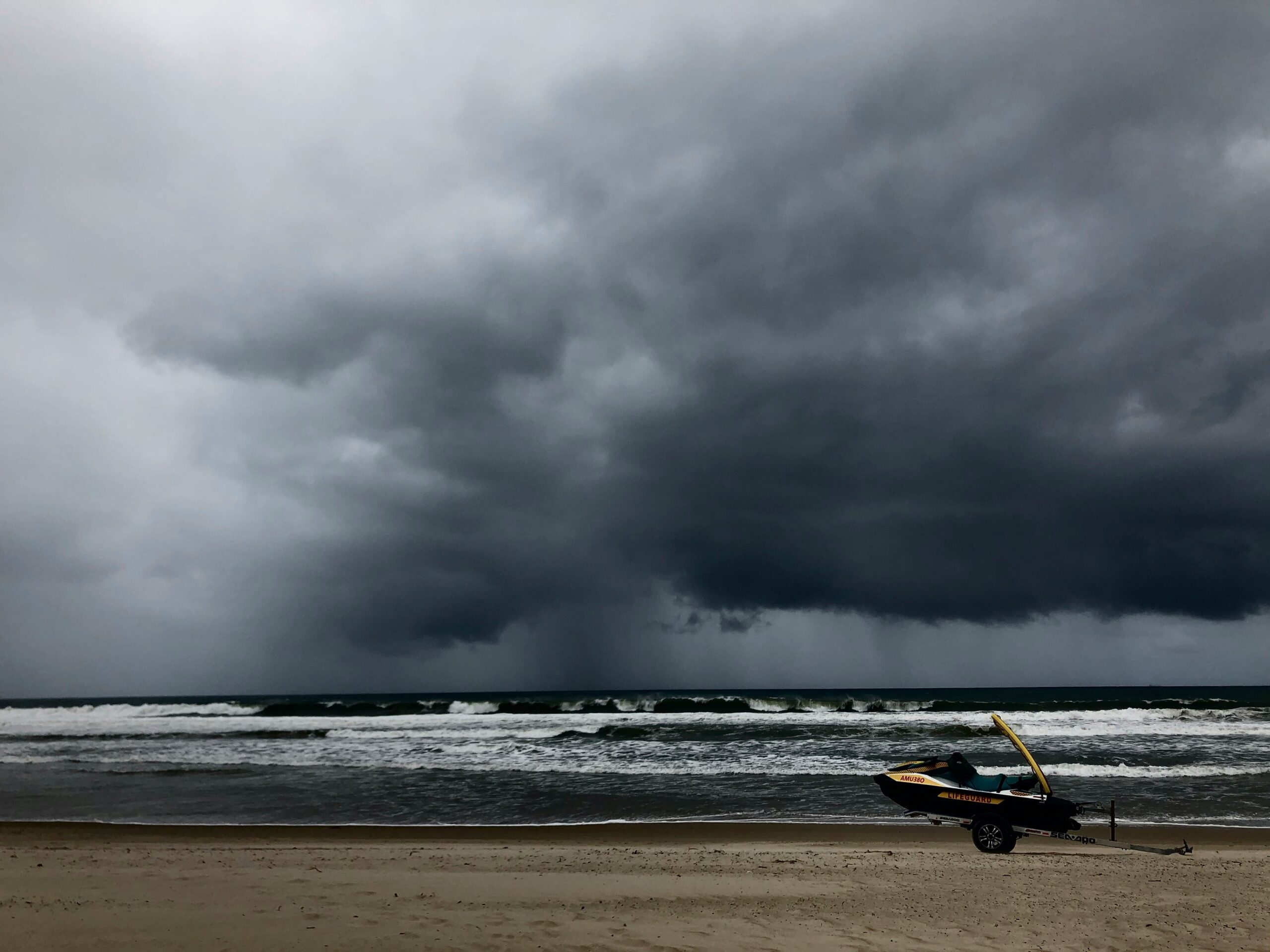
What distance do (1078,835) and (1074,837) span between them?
178 centimetres

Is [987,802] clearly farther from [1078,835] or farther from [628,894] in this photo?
[628,894]

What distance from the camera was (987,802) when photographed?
1408cm

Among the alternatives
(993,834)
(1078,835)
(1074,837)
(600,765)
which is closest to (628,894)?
(993,834)

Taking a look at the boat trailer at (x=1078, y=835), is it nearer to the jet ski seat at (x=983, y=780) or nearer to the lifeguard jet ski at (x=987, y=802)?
the lifeguard jet ski at (x=987, y=802)

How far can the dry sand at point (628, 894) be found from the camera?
8.27 metres

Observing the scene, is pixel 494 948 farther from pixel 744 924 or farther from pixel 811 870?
pixel 811 870

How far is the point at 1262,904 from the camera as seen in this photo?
9852 millimetres

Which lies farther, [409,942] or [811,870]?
[811,870]

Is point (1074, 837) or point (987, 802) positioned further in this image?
point (987, 802)

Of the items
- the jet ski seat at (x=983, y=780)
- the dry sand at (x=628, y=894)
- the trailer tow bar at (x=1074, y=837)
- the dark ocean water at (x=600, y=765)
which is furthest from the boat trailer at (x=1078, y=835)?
the dark ocean water at (x=600, y=765)

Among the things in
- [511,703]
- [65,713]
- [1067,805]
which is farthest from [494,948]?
[65,713]

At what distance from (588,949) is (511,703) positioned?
5790 cm

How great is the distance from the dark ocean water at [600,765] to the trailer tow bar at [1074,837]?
288 cm

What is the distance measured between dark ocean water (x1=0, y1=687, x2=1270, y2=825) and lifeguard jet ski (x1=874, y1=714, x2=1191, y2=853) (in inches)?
118
